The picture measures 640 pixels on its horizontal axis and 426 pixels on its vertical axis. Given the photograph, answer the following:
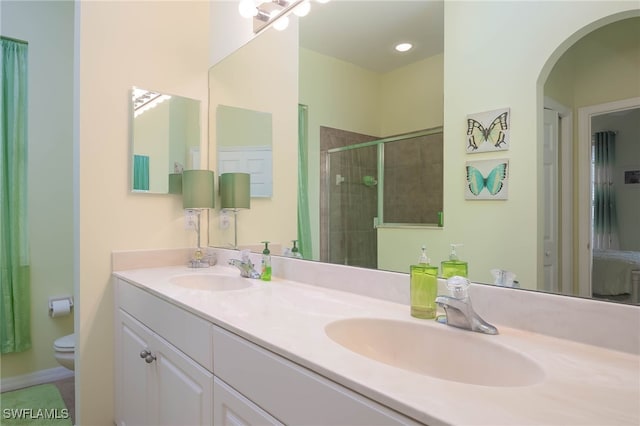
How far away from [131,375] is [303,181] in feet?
3.73

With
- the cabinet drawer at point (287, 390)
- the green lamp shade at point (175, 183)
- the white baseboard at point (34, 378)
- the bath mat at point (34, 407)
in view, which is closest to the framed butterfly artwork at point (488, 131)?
the cabinet drawer at point (287, 390)

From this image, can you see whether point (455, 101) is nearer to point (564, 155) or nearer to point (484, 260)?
point (564, 155)

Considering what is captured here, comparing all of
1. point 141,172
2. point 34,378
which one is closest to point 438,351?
point 141,172

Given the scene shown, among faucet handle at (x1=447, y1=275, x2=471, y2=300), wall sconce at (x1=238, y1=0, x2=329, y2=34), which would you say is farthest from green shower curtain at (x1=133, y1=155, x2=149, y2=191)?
faucet handle at (x1=447, y1=275, x2=471, y2=300)

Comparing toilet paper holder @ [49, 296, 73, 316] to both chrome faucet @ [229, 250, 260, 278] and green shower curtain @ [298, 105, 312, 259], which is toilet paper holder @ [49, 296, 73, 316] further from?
green shower curtain @ [298, 105, 312, 259]

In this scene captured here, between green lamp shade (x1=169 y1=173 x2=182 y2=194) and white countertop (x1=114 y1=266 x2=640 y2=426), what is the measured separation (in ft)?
3.30

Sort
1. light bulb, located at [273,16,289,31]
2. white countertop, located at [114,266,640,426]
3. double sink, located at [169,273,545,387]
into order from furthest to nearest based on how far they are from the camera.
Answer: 1. light bulb, located at [273,16,289,31]
2. double sink, located at [169,273,545,387]
3. white countertop, located at [114,266,640,426]

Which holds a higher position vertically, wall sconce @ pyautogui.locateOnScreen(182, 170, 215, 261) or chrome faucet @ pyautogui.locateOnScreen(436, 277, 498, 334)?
wall sconce @ pyautogui.locateOnScreen(182, 170, 215, 261)

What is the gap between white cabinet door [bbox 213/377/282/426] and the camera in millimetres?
803

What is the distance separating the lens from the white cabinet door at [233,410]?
80 cm

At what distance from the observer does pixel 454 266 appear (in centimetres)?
101

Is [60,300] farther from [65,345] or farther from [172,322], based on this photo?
[172,322]

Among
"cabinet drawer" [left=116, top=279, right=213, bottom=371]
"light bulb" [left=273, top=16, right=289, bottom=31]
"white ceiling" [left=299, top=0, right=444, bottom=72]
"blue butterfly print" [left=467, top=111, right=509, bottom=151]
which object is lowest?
"cabinet drawer" [left=116, top=279, right=213, bottom=371]

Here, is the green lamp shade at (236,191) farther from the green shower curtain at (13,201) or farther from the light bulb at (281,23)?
the green shower curtain at (13,201)
